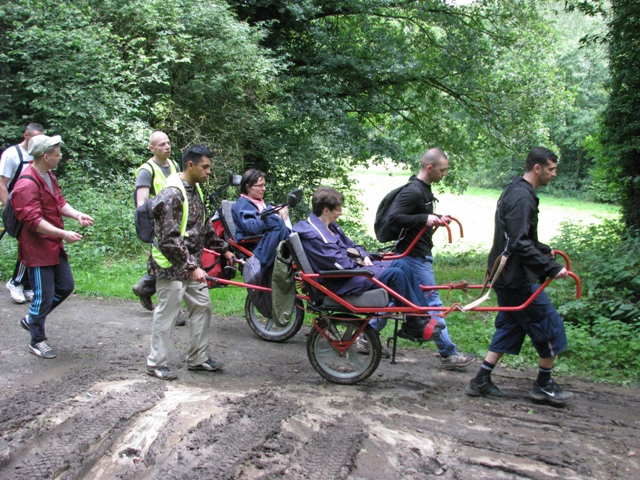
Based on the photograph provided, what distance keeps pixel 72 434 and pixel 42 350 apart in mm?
1938

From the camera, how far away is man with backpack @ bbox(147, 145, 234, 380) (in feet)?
15.2

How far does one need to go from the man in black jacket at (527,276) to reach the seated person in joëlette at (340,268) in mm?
587

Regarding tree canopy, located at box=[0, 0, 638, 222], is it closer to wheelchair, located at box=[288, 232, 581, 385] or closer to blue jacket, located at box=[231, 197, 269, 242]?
blue jacket, located at box=[231, 197, 269, 242]

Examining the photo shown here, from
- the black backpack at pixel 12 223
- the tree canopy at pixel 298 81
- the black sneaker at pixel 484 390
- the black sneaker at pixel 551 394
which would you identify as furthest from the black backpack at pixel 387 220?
the tree canopy at pixel 298 81

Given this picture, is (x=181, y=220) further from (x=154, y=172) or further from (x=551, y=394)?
(x=551, y=394)

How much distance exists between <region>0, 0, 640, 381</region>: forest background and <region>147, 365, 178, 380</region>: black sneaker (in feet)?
16.1

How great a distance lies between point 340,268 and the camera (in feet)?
15.6

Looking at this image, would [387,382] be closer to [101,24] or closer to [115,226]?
[115,226]

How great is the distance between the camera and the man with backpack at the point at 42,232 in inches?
198

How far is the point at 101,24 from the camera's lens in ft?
39.1

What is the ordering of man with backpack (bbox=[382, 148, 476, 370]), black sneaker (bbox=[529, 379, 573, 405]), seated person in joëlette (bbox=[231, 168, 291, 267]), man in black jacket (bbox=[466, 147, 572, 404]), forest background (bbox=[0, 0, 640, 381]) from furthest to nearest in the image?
forest background (bbox=[0, 0, 640, 381])
seated person in joëlette (bbox=[231, 168, 291, 267])
man with backpack (bbox=[382, 148, 476, 370])
black sneaker (bbox=[529, 379, 573, 405])
man in black jacket (bbox=[466, 147, 572, 404])

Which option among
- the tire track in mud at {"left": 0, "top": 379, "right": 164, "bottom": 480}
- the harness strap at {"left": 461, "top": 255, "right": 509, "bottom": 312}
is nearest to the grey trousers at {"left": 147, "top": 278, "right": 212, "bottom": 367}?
the tire track in mud at {"left": 0, "top": 379, "right": 164, "bottom": 480}

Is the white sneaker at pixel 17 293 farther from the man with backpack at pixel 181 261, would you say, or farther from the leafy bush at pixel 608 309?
the leafy bush at pixel 608 309

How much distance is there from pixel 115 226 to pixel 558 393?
8641 mm
